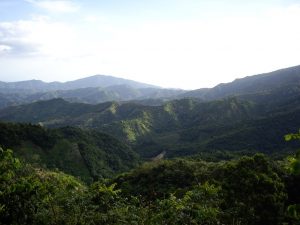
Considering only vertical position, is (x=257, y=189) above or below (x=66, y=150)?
above

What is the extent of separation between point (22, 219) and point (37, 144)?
111001 mm

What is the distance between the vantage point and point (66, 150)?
13300 centimetres

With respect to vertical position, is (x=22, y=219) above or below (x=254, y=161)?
above

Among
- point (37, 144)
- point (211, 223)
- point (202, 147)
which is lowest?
point (202, 147)

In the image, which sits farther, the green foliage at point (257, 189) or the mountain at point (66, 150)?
the mountain at point (66, 150)

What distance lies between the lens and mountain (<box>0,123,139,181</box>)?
116 m

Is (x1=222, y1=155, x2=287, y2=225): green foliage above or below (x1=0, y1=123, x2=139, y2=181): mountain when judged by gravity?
above

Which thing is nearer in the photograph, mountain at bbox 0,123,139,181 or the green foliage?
the green foliage

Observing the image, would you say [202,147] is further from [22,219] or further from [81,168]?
[22,219]

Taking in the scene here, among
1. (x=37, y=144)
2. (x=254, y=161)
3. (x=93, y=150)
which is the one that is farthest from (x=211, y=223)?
(x=93, y=150)

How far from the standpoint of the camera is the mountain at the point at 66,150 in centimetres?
11609

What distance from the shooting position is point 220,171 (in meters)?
60.8

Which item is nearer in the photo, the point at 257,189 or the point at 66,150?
the point at 257,189

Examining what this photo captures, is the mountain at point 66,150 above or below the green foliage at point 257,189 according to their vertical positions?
below
